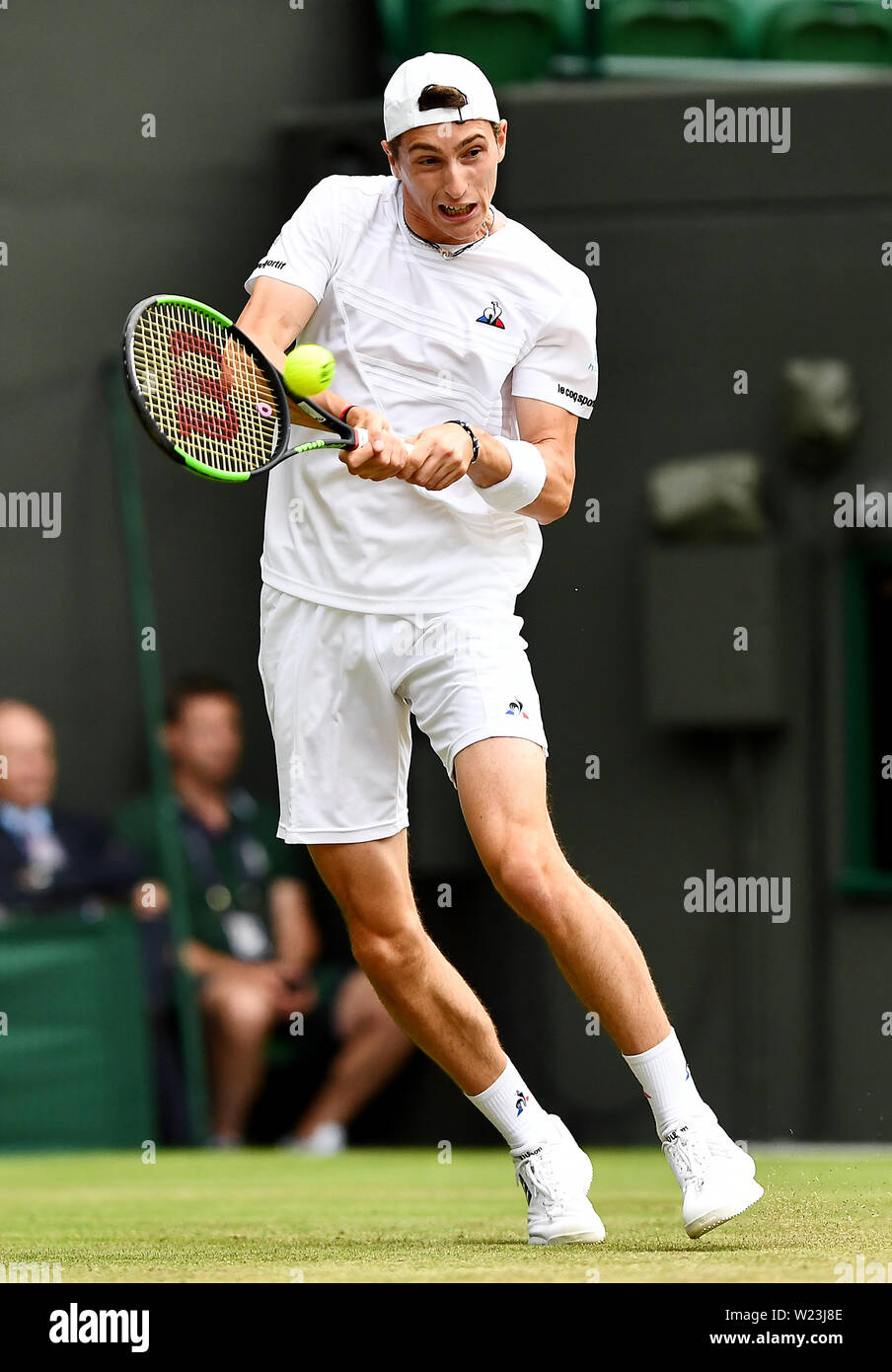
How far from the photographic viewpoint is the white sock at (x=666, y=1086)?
2.99 m

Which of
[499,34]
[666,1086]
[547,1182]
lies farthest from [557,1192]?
[499,34]

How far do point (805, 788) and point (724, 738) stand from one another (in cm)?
28

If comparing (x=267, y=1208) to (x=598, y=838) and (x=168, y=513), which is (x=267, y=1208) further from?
(x=168, y=513)

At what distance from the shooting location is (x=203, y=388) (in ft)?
9.57

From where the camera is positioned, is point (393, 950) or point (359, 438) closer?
point (359, 438)

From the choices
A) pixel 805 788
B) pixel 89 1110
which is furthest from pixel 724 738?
pixel 89 1110

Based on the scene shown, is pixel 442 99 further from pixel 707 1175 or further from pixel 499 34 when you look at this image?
pixel 499 34

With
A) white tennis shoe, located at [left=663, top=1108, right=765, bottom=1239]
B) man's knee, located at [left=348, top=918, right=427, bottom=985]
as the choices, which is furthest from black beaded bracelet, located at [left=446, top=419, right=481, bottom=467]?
white tennis shoe, located at [left=663, top=1108, right=765, bottom=1239]

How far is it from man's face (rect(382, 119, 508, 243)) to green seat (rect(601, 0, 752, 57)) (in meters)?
3.57

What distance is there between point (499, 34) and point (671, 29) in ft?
1.84

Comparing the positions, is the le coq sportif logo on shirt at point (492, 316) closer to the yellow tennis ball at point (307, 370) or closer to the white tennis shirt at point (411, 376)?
the white tennis shirt at point (411, 376)

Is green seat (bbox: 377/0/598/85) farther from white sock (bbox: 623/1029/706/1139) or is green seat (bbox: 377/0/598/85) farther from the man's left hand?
white sock (bbox: 623/1029/706/1139)

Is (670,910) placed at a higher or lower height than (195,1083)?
higher

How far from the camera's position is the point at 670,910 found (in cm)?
607
